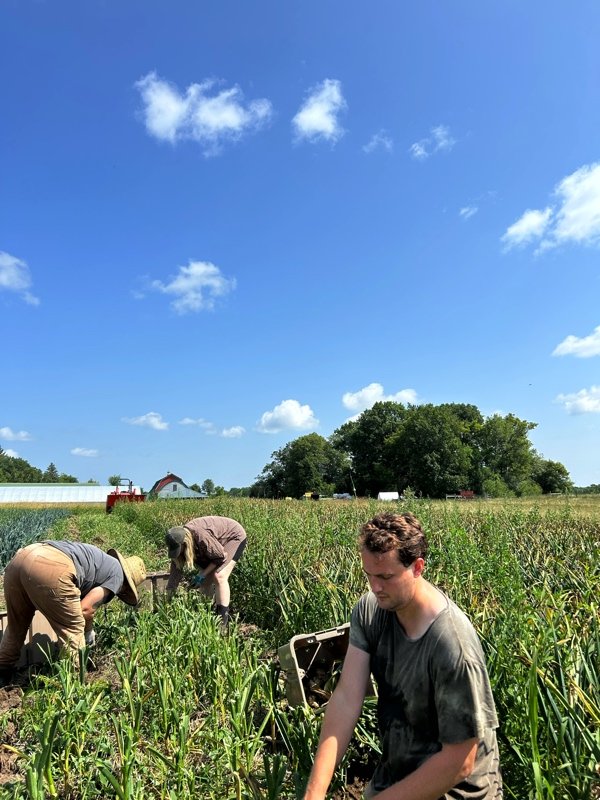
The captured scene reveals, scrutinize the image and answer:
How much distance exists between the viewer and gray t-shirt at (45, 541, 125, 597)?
4.19 meters

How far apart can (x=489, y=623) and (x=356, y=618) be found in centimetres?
115

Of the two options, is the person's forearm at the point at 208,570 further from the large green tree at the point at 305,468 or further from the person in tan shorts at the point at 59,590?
the large green tree at the point at 305,468

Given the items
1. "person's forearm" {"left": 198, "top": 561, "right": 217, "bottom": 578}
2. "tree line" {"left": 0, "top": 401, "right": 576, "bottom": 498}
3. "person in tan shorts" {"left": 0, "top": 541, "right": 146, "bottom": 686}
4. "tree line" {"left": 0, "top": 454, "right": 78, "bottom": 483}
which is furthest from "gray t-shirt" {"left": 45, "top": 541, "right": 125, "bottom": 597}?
"tree line" {"left": 0, "top": 454, "right": 78, "bottom": 483}

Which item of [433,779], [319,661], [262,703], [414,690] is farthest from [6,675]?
[433,779]

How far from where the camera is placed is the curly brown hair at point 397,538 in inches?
72.0

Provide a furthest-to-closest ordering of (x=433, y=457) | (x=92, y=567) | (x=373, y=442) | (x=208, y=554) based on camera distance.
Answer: (x=373, y=442)
(x=433, y=457)
(x=208, y=554)
(x=92, y=567)

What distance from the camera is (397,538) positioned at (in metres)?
1.83

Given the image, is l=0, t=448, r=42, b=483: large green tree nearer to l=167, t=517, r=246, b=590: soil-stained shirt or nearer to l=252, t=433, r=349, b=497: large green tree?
l=252, t=433, r=349, b=497: large green tree

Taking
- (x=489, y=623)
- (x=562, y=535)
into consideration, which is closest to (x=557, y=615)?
(x=489, y=623)

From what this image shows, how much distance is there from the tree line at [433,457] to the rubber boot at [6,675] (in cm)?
4851

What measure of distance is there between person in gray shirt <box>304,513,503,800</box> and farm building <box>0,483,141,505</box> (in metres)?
62.7

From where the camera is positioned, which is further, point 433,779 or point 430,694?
point 430,694

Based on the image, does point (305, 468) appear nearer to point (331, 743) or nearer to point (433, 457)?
point (433, 457)

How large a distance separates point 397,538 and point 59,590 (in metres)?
3.12
